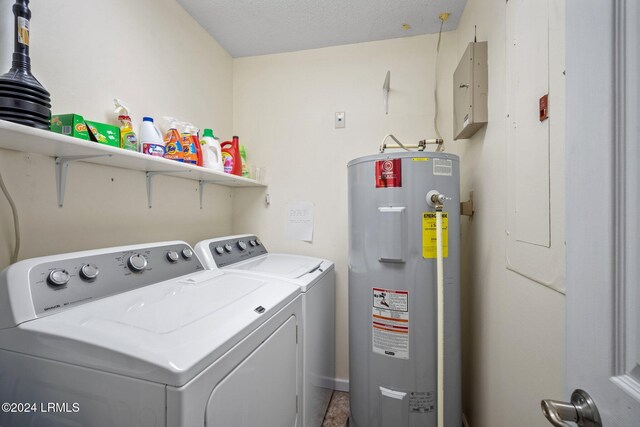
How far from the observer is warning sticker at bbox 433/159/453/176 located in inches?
49.7

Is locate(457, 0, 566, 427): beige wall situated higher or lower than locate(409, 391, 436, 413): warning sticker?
higher

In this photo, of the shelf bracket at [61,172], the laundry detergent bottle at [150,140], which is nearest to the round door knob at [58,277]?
the shelf bracket at [61,172]

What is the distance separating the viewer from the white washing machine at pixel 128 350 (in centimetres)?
58

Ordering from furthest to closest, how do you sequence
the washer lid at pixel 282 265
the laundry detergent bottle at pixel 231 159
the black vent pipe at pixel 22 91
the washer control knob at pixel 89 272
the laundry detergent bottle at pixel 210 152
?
the laundry detergent bottle at pixel 231 159
the laundry detergent bottle at pixel 210 152
the washer lid at pixel 282 265
the washer control knob at pixel 89 272
the black vent pipe at pixel 22 91

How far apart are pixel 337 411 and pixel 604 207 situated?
1.95 meters

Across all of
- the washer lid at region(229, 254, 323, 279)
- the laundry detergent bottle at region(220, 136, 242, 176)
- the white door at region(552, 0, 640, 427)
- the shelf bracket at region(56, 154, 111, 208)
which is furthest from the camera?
the laundry detergent bottle at region(220, 136, 242, 176)

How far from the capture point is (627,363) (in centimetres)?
37

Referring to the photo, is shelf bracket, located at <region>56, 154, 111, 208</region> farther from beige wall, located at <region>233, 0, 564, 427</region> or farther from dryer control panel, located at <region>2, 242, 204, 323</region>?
beige wall, located at <region>233, 0, 564, 427</region>

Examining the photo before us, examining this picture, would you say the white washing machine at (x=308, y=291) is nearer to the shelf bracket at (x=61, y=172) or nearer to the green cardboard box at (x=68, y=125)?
the shelf bracket at (x=61, y=172)

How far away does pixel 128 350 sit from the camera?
589 millimetres

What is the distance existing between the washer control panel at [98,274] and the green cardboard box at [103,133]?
437mm

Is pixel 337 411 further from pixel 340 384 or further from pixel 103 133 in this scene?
pixel 103 133

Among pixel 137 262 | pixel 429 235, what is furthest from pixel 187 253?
pixel 429 235

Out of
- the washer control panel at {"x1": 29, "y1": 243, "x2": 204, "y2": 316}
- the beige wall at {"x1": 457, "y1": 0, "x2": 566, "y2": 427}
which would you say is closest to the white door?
the beige wall at {"x1": 457, "y1": 0, "x2": 566, "y2": 427}
